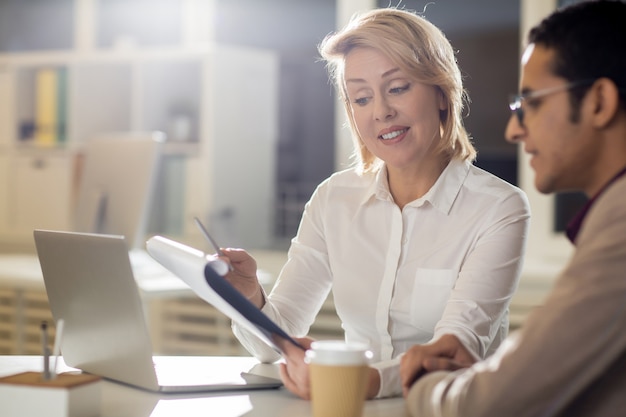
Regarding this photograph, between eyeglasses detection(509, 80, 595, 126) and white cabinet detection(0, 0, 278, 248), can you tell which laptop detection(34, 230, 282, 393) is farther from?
white cabinet detection(0, 0, 278, 248)

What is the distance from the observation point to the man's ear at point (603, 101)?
1.10 meters

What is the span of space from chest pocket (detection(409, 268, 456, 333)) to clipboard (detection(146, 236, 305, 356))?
0.45 metres

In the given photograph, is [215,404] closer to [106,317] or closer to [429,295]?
[106,317]

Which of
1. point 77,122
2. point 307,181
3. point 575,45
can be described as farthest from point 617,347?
point 307,181

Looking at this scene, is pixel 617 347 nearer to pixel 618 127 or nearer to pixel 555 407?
pixel 555 407

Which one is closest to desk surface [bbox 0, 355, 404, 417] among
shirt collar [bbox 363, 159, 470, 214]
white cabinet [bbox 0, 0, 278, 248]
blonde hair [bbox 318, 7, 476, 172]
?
shirt collar [bbox 363, 159, 470, 214]

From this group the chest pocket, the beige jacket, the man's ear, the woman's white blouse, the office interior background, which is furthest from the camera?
the office interior background

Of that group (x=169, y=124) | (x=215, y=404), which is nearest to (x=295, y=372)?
(x=215, y=404)

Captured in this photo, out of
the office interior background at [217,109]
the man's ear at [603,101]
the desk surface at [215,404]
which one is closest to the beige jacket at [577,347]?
the man's ear at [603,101]

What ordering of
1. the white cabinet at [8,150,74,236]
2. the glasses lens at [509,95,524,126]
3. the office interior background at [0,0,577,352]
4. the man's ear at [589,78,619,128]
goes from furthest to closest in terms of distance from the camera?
the white cabinet at [8,150,74,236] < the office interior background at [0,0,577,352] < the glasses lens at [509,95,524,126] < the man's ear at [589,78,619,128]

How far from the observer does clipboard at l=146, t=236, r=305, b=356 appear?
1.29 meters

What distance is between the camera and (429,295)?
1.81 m

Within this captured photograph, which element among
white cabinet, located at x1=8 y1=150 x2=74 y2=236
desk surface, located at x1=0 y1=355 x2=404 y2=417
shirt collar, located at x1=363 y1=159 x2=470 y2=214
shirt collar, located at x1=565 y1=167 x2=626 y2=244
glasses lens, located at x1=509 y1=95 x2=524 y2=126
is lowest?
white cabinet, located at x1=8 y1=150 x2=74 y2=236

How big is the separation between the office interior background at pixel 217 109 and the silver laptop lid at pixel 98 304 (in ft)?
7.43
